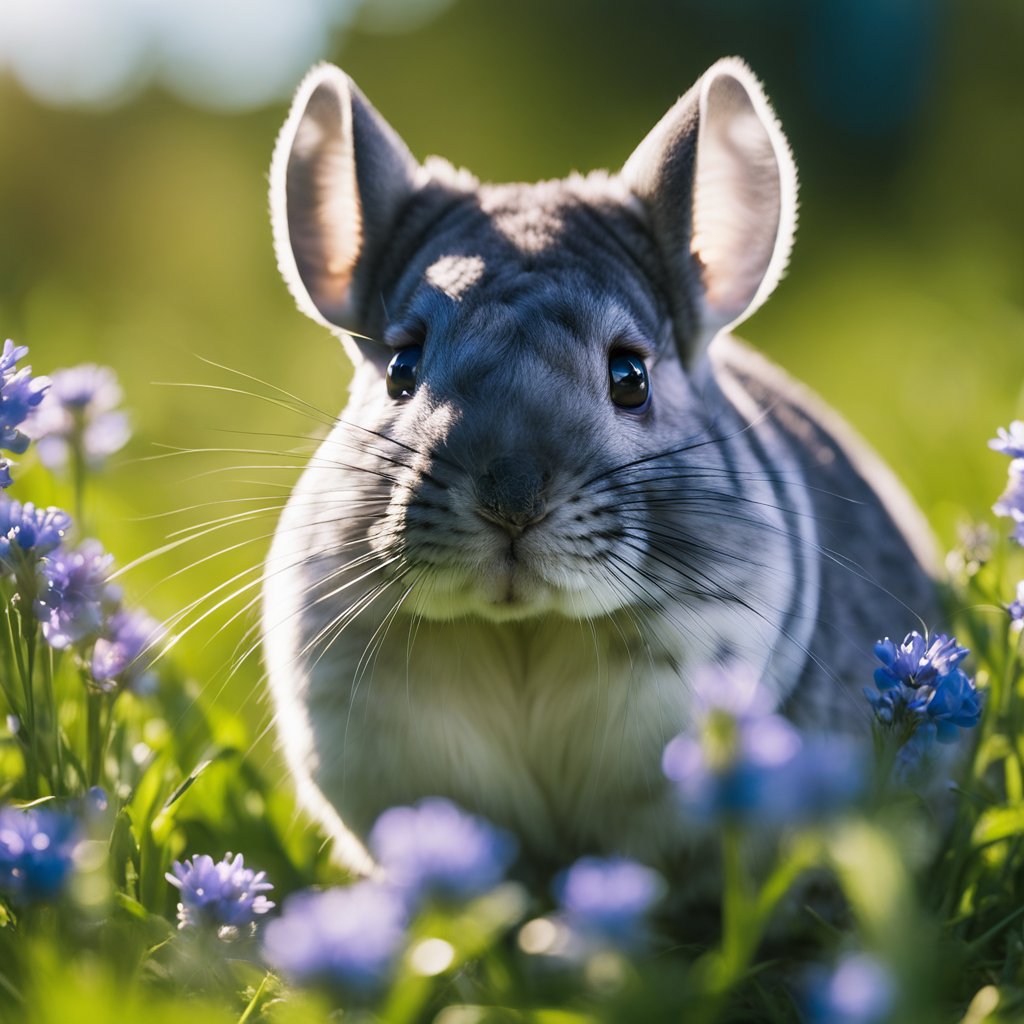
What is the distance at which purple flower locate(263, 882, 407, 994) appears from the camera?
1.75 m

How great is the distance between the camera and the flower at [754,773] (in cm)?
179

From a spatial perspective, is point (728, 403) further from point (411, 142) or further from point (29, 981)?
point (411, 142)

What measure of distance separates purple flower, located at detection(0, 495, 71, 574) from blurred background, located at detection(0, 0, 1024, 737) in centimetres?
275

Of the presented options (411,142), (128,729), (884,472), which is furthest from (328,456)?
(411,142)

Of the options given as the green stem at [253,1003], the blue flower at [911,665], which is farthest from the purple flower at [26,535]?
the blue flower at [911,665]

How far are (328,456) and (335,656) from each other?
63cm

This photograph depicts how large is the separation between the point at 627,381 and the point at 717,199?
82cm

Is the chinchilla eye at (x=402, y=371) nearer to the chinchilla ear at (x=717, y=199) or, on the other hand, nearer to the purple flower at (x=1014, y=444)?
the chinchilla ear at (x=717, y=199)

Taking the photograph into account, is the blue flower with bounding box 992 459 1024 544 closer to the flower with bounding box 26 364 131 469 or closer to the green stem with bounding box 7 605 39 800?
the green stem with bounding box 7 605 39 800

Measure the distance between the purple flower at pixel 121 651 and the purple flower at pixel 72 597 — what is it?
0.08 meters

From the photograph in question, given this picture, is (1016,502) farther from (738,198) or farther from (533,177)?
(533,177)

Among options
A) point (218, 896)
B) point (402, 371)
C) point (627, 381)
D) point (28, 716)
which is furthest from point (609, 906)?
point (402, 371)

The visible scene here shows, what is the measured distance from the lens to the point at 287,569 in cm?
391

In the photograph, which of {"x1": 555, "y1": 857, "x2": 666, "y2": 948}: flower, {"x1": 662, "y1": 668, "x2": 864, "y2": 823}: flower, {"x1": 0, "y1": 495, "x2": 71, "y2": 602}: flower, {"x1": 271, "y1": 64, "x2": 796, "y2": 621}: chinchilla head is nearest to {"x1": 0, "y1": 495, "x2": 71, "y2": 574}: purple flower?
{"x1": 0, "y1": 495, "x2": 71, "y2": 602}: flower
